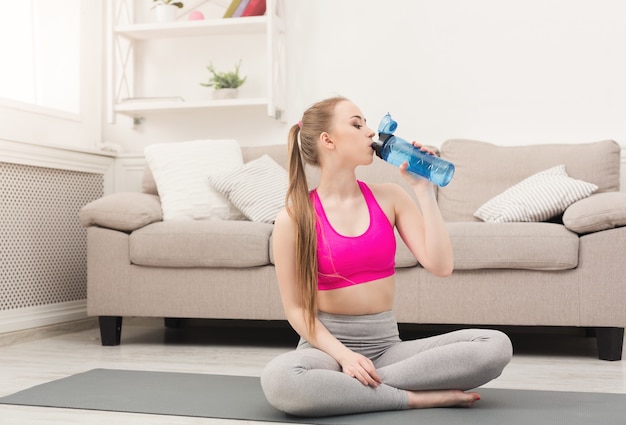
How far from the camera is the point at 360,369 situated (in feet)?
5.53

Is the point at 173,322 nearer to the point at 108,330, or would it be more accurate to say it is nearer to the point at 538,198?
the point at 108,330

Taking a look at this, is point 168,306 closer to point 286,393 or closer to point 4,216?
point 4,216

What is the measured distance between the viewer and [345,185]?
1.89 m

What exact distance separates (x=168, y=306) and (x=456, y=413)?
1564mm

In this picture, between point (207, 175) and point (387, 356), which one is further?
point (207, 175)

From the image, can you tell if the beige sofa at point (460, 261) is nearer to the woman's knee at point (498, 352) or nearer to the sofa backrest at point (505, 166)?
the sofa backrest at point (505, 166)

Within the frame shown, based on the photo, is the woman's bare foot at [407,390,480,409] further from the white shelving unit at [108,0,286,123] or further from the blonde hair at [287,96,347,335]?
the white shelving unit at [108,0,286,123]

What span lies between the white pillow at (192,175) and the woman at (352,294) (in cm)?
145

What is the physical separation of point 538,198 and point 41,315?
212cm

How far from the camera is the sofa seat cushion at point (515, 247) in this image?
2684 mm

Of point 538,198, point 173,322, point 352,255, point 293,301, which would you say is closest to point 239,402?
point 293,301

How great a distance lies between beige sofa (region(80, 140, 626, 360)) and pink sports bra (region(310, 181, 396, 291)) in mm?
971

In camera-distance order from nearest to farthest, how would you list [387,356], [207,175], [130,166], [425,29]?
[387,356] → [207,175] → [425,29] → [130,166]

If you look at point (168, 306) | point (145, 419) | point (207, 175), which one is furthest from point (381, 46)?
point (145, 419)
